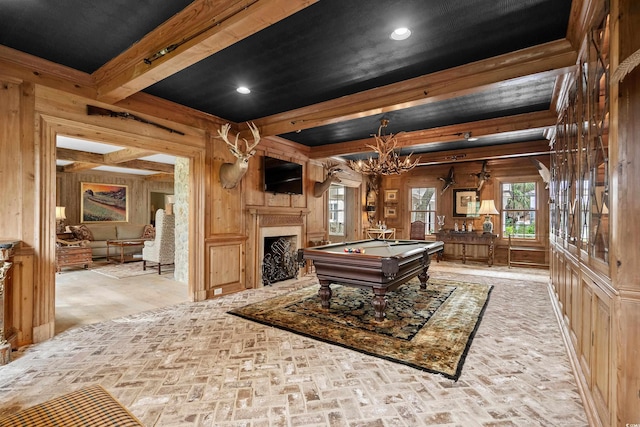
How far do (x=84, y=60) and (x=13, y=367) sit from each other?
3086 millimetres

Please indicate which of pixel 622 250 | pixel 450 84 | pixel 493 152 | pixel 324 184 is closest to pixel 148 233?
pixel 324 184

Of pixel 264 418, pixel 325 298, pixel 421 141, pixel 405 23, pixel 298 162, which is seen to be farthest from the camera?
pixel 298 162

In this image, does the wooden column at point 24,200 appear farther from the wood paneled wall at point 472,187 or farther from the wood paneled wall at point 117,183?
the wood paneled wall at point 472,187

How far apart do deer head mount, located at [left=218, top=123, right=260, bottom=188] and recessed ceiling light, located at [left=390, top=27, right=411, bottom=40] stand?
2515 millimetres

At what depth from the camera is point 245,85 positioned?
3.87 m

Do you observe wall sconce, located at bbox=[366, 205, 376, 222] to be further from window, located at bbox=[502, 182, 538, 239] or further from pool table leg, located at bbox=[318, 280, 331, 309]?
pool table leg, located at bbox=[318, 280, 331, 309]

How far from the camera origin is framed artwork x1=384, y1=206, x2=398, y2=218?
32.7 feet

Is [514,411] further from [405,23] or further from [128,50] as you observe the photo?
[128,50]

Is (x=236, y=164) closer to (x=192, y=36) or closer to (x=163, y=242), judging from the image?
(x=192, y=36)

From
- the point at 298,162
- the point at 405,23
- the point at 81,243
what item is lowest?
the point at 81,243

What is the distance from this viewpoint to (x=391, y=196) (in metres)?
10.0

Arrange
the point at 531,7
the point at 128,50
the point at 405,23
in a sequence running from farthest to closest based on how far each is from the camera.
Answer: the point at 128,50
the point at 405,23
the point at 531,7

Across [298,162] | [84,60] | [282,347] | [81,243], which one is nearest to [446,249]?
[298,162]

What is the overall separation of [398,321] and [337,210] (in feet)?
20.4
